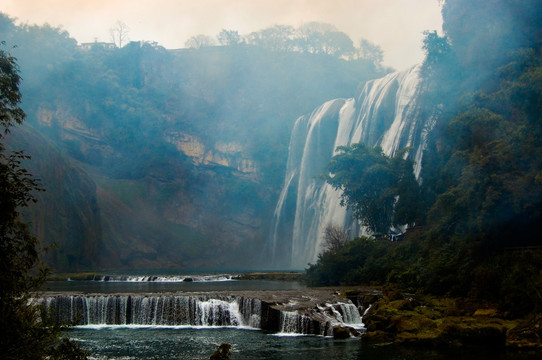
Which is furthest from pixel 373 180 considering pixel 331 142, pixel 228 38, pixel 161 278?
pixel 228 38

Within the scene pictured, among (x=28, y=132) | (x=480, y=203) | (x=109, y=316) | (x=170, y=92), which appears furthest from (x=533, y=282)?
(x=170, y=92)

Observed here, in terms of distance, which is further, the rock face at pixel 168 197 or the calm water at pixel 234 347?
the rock face at pixel 168 197

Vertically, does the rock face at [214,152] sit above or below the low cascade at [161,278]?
above

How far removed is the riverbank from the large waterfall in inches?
731

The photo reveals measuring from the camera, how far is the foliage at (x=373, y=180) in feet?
120

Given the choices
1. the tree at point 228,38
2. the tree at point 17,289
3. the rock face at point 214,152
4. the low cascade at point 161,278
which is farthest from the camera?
the tree at point 228,38

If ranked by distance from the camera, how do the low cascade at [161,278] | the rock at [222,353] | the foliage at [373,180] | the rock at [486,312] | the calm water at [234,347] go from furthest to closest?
1. the low cascade at [161,278]
2. the foliage at [373,180]
3. the rock at [486,312]
4. the calm water at [234,347]
5. the rock at [222,353]

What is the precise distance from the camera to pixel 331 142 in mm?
58344

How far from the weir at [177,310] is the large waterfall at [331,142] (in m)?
19.0

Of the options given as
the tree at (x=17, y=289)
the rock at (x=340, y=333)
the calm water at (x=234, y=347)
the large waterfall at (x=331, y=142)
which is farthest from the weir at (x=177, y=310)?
the large waterfall at (x=331, y=142)

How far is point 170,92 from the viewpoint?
80.9 m

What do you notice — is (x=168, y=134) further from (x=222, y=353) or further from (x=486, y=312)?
(x=222, y=353)

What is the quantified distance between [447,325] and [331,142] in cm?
4304

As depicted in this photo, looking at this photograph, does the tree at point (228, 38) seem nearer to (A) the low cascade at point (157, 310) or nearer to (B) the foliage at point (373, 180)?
(B) the foliage at point (373, 180)
